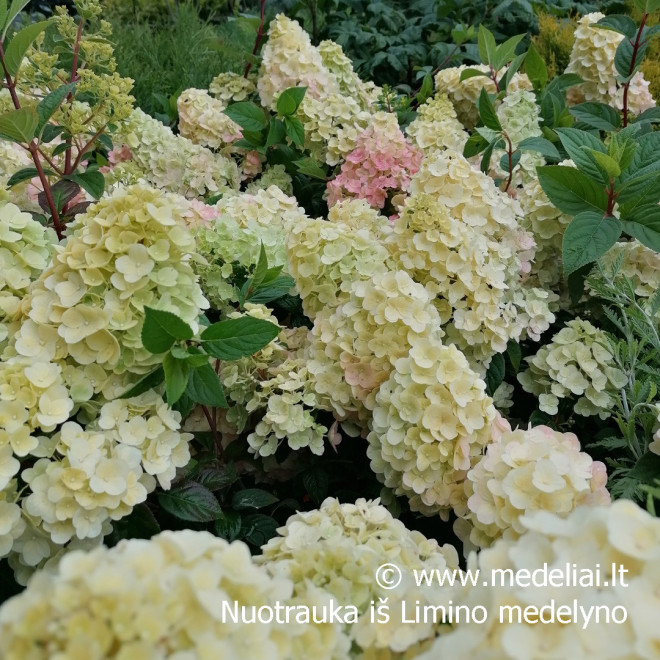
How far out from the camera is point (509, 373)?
63.0 inches

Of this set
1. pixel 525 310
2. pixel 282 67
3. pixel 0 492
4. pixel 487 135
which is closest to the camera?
pixel 0 492

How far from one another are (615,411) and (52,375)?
3.52 ft

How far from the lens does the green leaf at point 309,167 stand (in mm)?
2025

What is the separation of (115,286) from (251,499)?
47 centimetres

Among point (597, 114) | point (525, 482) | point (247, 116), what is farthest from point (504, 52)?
point (525, 482)

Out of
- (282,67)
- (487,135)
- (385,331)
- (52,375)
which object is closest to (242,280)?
(385,331)

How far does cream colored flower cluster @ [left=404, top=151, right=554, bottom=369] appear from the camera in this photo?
1343 mm

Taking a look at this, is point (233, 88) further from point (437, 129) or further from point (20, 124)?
point (20, 124)

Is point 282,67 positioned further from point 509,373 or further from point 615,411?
point 615,411

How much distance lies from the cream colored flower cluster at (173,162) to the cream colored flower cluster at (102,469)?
120cm

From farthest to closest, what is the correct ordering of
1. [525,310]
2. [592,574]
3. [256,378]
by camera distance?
[525,310] < [256,378] < [592,574]

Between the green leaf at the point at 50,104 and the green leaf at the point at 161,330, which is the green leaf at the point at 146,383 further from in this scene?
the green leaf at the point at 50,104

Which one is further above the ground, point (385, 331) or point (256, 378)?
point (385, 331)

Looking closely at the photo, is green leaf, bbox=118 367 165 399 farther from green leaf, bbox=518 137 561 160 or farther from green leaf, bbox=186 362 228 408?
green leaf, bbox=518 137 561 160
